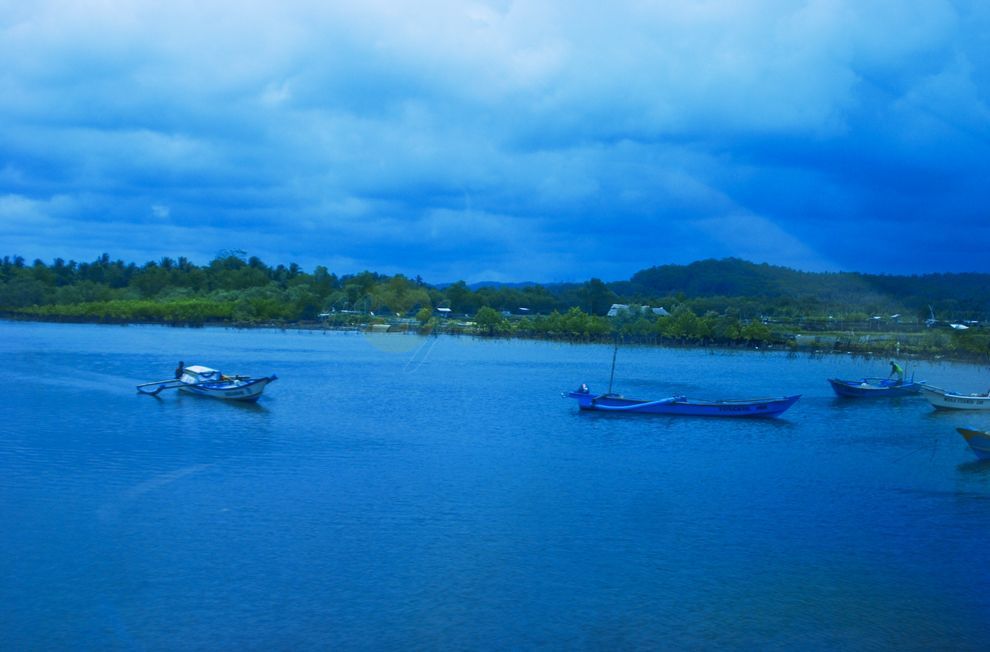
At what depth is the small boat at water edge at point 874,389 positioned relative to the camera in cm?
3108

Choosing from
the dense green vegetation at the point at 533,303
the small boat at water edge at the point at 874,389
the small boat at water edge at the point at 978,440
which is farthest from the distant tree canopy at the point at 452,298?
the small boat at water edge at the point at 978,440

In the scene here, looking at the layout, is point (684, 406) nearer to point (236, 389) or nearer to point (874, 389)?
point (874, 389)

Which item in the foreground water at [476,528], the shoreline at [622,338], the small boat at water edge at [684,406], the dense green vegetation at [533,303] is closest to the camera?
the foreground water at [476,528]

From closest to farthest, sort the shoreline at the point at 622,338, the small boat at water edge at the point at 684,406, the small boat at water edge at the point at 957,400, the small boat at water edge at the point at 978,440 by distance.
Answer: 1. the small boat at water edge at the point at 978,440
2. the small boat at water edge at the point at 684,406
3. the small boat at water edge at the point at 957,400
4. the shoreline at the point at 622,338

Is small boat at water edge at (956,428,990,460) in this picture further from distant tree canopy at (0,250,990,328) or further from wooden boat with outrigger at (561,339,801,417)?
distant tree canopy at (0,250,990,328)

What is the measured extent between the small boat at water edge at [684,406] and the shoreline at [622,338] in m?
28.7

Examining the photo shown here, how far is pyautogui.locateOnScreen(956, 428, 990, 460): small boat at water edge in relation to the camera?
18.2 m

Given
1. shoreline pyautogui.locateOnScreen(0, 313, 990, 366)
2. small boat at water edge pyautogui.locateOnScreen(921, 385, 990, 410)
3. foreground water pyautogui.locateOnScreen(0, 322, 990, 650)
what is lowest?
foreground water pyautogui.locateOnScreen(0, 322, 990, 650)

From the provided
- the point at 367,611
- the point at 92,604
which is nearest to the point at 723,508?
the point at 367,611

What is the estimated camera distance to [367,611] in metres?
9.66

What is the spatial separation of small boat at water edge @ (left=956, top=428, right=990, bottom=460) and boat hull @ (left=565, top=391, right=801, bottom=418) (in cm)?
632

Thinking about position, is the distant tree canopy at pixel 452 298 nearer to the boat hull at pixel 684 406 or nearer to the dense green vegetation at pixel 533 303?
the dense green vegetation at pixel 533 303

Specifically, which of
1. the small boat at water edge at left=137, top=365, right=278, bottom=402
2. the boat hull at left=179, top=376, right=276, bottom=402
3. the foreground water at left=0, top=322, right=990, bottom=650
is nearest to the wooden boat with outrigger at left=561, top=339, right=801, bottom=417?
the foreground water at left=0, top=322, right=990, bottom=650

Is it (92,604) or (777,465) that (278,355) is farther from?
(92,604)
